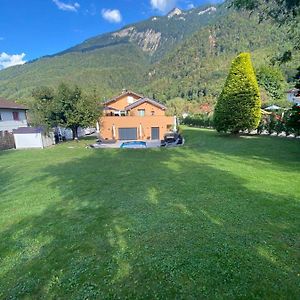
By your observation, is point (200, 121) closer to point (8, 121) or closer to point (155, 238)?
point (8, 121)

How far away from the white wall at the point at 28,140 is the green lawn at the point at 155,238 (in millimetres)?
21275

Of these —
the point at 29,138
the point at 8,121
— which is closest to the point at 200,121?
the point at 29,138

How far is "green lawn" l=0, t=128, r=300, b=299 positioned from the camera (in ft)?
14.2

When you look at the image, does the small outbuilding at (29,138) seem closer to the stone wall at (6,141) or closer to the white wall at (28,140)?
the white wall at (28,140)

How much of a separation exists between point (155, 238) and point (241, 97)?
22676mm

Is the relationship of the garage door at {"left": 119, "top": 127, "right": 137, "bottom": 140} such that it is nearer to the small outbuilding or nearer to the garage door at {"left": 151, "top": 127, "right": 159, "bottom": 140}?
the garage door at {"left": 151, "top": 127, "right": 159, "bottom": 140}

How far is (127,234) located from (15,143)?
3036 cm

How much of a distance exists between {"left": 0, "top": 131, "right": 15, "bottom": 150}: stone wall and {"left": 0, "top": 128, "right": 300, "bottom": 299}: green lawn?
2194cm

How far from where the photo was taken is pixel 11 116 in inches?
1361

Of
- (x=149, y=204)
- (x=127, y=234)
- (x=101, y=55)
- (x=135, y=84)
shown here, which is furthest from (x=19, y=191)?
(x=101, y=55)

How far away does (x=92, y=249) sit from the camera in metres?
5.65

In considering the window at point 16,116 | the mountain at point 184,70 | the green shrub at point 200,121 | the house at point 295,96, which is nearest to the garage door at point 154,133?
the green shrub at point 200,121

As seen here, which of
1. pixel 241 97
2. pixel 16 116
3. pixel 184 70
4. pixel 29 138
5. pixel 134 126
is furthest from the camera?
pixel 184 70

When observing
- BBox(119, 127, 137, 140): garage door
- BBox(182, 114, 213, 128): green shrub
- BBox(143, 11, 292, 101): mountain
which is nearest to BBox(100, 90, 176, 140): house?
BBox(119, 127, 137, 140): garage door
